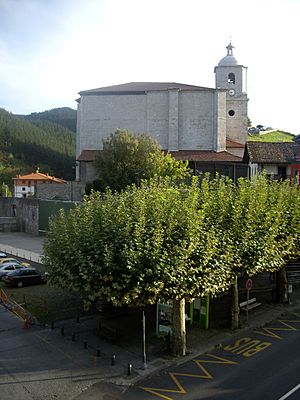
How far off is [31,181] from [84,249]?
98.1 metres

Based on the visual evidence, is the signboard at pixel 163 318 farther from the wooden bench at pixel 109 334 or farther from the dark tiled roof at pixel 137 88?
the dark tiled roof at pixel 137 88

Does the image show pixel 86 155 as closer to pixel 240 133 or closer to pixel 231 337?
pixel 240 133

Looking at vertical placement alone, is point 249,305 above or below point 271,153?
below

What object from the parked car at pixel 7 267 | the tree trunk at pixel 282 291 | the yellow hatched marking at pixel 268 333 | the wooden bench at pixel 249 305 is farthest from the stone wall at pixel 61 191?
the yellow hatched marking at pixel 268 333

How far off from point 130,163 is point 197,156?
20.4 metres

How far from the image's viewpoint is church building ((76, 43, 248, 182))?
71.9m

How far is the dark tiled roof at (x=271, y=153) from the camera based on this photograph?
40.0 m

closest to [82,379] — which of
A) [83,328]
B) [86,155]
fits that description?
[83,328]

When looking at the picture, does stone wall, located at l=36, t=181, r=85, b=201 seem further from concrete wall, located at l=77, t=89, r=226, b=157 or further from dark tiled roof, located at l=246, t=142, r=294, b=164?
dark tiled roof, located at l=246, t=142, r=294, b=164

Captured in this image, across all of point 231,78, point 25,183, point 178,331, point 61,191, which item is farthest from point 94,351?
point 25,183

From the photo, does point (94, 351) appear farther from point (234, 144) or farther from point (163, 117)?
point (234, 144)

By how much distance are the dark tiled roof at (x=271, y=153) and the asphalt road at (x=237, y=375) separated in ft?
74.6

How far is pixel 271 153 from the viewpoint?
41.0 meters

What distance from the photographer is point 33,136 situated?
16262 centimetres
